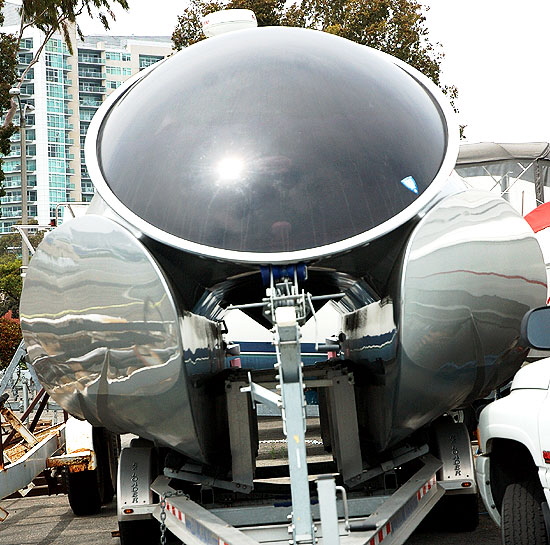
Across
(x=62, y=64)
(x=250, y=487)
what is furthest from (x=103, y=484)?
(x=62, y=64)

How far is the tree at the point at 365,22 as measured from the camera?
84.1 feet

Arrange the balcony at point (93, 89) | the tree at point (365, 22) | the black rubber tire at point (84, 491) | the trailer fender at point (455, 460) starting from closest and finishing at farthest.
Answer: the trailer fender at point (455, 460) < the black rubber tire at point (84, 491) < the tree at point (365, 22) < the balcony at point (93, 89)

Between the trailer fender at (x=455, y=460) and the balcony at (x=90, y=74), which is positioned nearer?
the trailer fender at (x=455, y=460)

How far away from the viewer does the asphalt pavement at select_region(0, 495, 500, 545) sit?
7430 millimetres

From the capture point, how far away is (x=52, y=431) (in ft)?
35.9

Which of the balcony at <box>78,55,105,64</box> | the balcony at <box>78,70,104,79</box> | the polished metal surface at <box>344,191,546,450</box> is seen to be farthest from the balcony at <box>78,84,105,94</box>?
the polished metal surface at <box>344,191,546,450</box>

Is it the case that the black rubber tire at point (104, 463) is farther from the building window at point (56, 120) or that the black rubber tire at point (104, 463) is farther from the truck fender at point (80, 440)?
the building window at point (56, 120)

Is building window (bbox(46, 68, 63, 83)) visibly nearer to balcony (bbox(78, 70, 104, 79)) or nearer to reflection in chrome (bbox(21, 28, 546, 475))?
balcony (bbox(78, 70, 104, 79))

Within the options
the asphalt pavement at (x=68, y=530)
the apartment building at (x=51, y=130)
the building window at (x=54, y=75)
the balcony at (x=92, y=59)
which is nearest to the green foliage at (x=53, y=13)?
the asphalt pavement at (x=68, y=530)

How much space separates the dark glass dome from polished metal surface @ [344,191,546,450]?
0.31m

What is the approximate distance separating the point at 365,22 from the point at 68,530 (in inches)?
768

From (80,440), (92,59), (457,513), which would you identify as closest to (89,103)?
(92,59)

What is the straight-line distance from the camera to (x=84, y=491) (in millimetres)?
9312

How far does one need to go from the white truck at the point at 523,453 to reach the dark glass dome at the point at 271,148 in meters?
1.13
